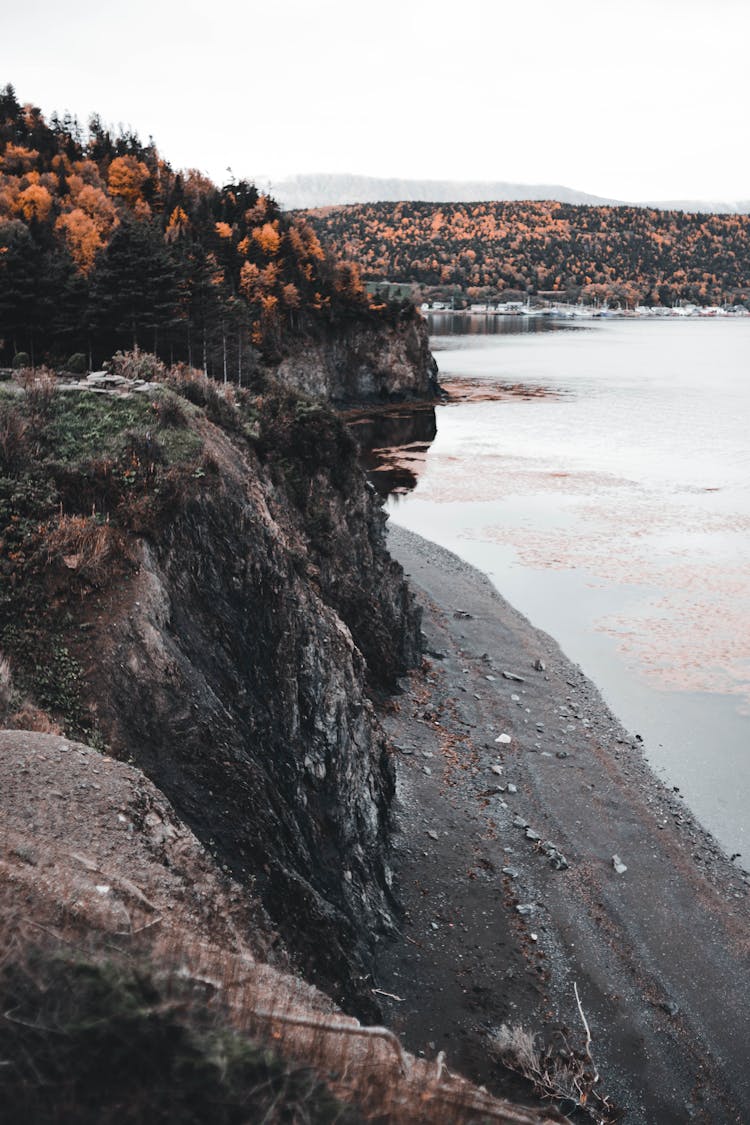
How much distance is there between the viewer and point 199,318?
45156 millimetres

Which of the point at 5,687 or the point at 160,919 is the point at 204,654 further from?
the point at 160,919

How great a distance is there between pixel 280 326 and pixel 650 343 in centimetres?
12504

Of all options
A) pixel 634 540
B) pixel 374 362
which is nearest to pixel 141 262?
pixel 634 540

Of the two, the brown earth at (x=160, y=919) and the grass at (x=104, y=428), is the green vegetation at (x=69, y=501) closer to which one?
the grass at (x=104, y=428)

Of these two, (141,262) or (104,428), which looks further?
(141,262)

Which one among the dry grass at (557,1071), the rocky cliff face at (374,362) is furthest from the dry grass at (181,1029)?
the rocky cliff face at (374,362)

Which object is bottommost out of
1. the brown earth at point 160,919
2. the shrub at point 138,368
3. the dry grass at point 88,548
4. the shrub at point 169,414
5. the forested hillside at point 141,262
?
the brown earth at point 160,919

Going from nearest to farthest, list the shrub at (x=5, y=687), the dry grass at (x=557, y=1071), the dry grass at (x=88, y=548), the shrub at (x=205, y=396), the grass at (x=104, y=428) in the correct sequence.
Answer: the shrub at (x=5, y=687) → the dry grass at (x=557, y=1071) → the dry grass at (x=88, y=548) → the grass at (x=104, y=428) → the shrub at (x=205, y=396)

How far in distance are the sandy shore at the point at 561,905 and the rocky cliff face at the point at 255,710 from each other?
1400mm

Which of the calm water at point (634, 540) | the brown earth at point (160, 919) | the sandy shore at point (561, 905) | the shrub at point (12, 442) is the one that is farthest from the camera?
the calm water at point (634, 540)

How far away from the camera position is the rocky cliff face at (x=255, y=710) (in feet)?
31.1

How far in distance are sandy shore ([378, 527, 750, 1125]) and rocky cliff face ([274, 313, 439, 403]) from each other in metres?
61.4

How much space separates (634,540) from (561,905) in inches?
1056

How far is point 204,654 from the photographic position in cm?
1159
